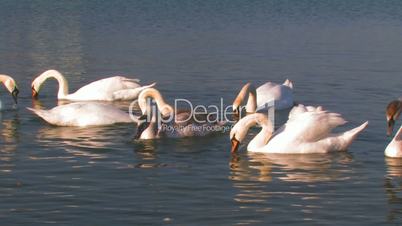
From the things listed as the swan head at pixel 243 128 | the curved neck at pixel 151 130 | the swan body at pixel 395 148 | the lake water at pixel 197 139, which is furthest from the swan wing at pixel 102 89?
the swan body at pixel 395 148

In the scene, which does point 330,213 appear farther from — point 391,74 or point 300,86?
point 391,74

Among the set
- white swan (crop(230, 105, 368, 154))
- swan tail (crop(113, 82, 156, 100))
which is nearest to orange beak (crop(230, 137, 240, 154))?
white swan (crop(230, 105, 368, 154))

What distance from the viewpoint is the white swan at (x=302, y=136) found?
1458 centimetres

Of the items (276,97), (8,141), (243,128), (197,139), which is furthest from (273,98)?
(8,141)

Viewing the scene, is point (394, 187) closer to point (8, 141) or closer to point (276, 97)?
point (8, 141)

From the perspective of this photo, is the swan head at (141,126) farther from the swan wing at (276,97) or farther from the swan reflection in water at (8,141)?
the swan wing at (276,97)

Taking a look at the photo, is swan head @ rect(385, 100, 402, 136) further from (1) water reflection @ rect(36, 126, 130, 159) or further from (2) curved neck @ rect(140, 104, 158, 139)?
(1) water reflection @ rect(36, 126, 130, 159)

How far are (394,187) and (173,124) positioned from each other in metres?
5.04

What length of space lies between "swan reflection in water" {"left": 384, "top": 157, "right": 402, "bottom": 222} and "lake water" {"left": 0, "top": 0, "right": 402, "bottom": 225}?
25 millimetres

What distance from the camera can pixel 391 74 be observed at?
23516mm

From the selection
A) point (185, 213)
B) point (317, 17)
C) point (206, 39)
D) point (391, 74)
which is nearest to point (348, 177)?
point (185, 213)

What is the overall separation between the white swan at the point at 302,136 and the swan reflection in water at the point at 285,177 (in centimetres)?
14

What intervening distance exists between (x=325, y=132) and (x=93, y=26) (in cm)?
2398

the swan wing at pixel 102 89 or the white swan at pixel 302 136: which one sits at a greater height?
the swan wing at pixel 102 89
